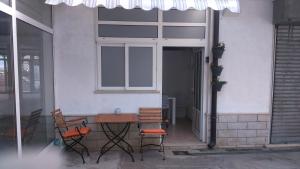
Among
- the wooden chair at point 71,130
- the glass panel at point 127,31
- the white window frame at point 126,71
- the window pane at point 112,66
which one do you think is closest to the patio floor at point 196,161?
the wooden chair at point 71,130

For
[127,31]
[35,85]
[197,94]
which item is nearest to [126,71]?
[127,31]

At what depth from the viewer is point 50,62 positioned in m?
5.71

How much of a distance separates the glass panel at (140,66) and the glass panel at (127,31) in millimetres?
302

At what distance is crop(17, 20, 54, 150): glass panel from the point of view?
4266 millimetres

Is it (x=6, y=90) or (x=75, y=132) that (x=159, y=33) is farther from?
(x=6, y=90)

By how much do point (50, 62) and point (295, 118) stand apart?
5970 mm

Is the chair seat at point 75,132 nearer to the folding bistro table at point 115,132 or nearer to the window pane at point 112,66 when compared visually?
the folding bistro table at point 115,132

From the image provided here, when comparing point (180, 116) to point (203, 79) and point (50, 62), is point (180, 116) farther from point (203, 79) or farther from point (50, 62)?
point (50, 62)

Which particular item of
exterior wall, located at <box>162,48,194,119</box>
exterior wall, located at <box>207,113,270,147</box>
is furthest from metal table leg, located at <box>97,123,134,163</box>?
exterior wall, located at <box>162,48,194,119</box>

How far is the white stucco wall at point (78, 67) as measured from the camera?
5.84 meters

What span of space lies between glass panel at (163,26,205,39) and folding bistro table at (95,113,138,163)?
2057mm

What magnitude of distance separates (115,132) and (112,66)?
152cm

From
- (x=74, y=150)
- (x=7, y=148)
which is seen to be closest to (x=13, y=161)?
(x=7, y=148)

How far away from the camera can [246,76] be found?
6297mm
